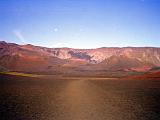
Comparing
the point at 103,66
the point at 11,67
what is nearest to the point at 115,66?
the point at 103,66

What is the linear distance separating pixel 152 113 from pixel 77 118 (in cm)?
475

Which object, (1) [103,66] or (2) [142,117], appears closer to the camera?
→ (2) [142,117]

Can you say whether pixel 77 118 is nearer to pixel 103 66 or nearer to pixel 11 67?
pixel 11 67

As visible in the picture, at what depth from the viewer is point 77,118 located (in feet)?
36.9

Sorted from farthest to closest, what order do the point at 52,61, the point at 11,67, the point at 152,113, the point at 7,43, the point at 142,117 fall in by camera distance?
1. the point at 7,43
2. the point at 52,61
3. the point at 11,67
4. the point at 152,113
5. the point at 142,117

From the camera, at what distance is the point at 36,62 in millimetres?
155875

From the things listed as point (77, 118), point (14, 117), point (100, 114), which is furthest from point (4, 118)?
point (100, 114)

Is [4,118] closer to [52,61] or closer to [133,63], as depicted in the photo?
[133,63]

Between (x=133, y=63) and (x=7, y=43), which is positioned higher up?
(x=7, y=43)

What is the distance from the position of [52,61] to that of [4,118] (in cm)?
15847

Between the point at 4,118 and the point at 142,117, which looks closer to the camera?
the point at 4,118

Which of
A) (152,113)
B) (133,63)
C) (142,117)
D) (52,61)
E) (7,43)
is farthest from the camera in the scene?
(7,43)

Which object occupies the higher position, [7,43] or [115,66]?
[7,43]

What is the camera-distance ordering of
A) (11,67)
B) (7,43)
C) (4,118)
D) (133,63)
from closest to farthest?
(4,118) → (11,67) → (133,63) → (7,43)
